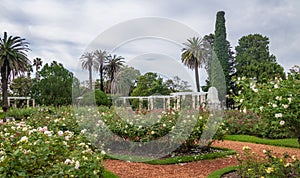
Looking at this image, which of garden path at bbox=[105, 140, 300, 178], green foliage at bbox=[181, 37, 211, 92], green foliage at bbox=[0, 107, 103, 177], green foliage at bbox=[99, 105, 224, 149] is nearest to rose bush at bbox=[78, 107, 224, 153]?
green foliage at bbox=[99, 105, 224, 149]

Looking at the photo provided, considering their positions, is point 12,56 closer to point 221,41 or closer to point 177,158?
point 221,41

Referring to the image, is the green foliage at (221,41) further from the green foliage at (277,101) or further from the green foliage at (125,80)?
the green foliage at (277,101)

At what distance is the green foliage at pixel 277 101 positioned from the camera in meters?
3.62

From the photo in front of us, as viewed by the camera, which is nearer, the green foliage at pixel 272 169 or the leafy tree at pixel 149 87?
the green foliage at pixel 272 169

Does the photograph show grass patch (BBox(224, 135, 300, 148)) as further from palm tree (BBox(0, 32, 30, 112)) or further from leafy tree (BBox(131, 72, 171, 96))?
palm tree (BBox(0, 32, 30, 112))

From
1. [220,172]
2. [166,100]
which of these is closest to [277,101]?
[220,172]

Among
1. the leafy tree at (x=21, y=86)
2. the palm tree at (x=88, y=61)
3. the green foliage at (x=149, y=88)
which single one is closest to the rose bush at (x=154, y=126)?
the palm tree at (x=88, y=61)

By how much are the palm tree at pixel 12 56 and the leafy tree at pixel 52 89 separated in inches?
77.3

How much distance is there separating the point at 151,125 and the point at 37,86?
71.3ft

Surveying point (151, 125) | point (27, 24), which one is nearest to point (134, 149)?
point (151, 125)

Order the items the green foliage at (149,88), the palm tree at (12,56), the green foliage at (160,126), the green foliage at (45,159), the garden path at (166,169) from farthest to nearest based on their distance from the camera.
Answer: the palm tree at (12,56)
the green foliage at (149,88)
the green foliage at (160,126)
the garden path at (166,169)
the green foliage at (45,159)

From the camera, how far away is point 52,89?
25.0 metres

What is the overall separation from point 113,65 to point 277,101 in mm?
5497

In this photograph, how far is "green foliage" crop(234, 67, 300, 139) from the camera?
3.62 m
